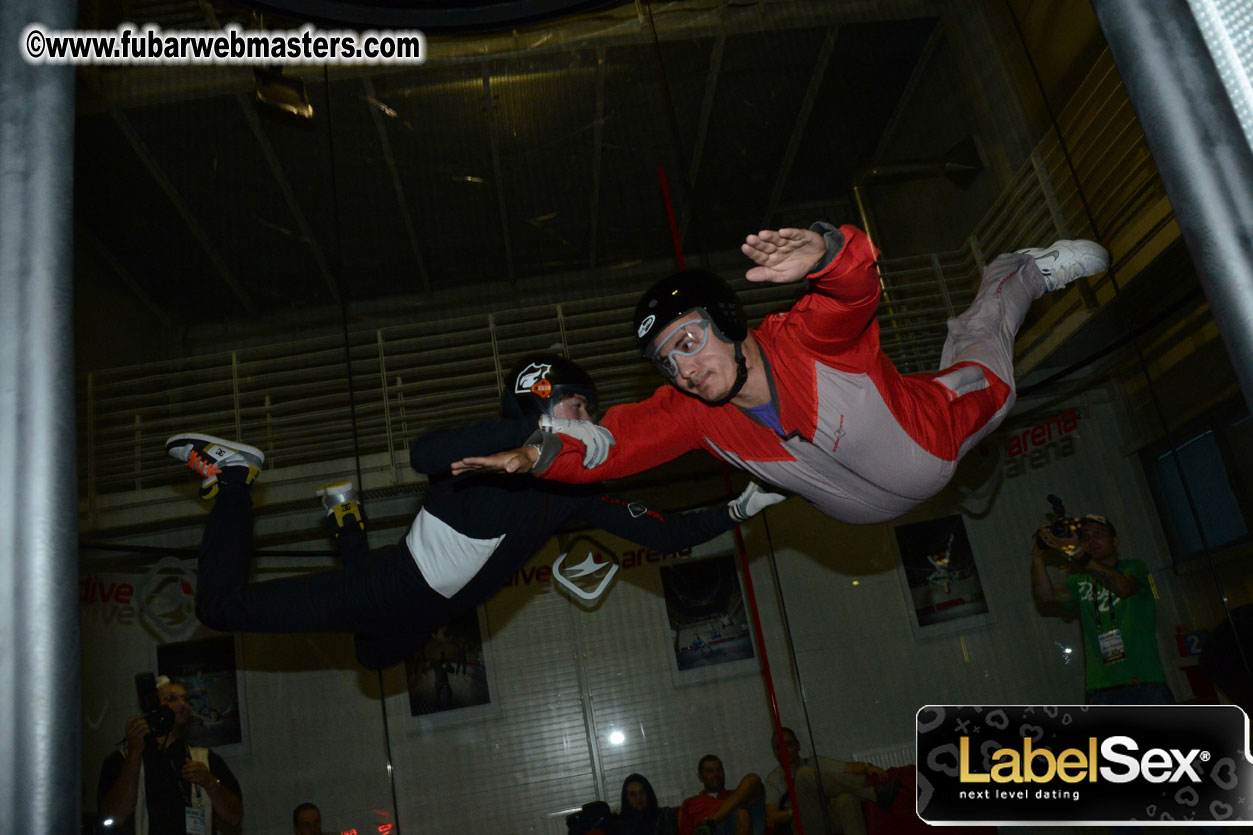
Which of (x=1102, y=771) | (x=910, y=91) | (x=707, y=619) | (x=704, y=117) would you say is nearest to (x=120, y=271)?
(x=704, y=117)

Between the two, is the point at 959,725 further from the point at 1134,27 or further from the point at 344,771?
the point at 1134,27

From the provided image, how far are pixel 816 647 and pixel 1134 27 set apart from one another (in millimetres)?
2497

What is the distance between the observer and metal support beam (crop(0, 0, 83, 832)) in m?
0.38

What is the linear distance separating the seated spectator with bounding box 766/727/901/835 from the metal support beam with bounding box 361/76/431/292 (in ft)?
6.44

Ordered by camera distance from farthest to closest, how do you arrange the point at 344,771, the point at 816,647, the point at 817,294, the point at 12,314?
1. the point at 816,647
2. the point at 344,771
3. the point at 817,294
4. the point at 12,314

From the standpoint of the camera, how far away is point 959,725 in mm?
2586

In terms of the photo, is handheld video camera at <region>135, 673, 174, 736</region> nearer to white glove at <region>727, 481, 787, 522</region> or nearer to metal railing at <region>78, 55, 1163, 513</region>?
metal railing at <region>78, 55, 1163, 513</region>

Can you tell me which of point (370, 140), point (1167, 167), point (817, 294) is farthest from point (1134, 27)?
point (370, 140)

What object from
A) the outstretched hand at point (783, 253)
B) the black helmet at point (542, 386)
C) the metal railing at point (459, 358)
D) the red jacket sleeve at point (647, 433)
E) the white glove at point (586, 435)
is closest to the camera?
the outstretched hand at point (783, 253)

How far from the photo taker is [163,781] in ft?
7.86

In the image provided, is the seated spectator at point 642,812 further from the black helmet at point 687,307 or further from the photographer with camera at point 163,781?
the black helmet at point 687,307

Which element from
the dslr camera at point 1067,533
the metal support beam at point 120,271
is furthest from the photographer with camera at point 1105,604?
the metal support beam at point 120,271

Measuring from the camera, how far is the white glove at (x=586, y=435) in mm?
1586

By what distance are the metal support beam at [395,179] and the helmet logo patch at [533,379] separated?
98 cm
